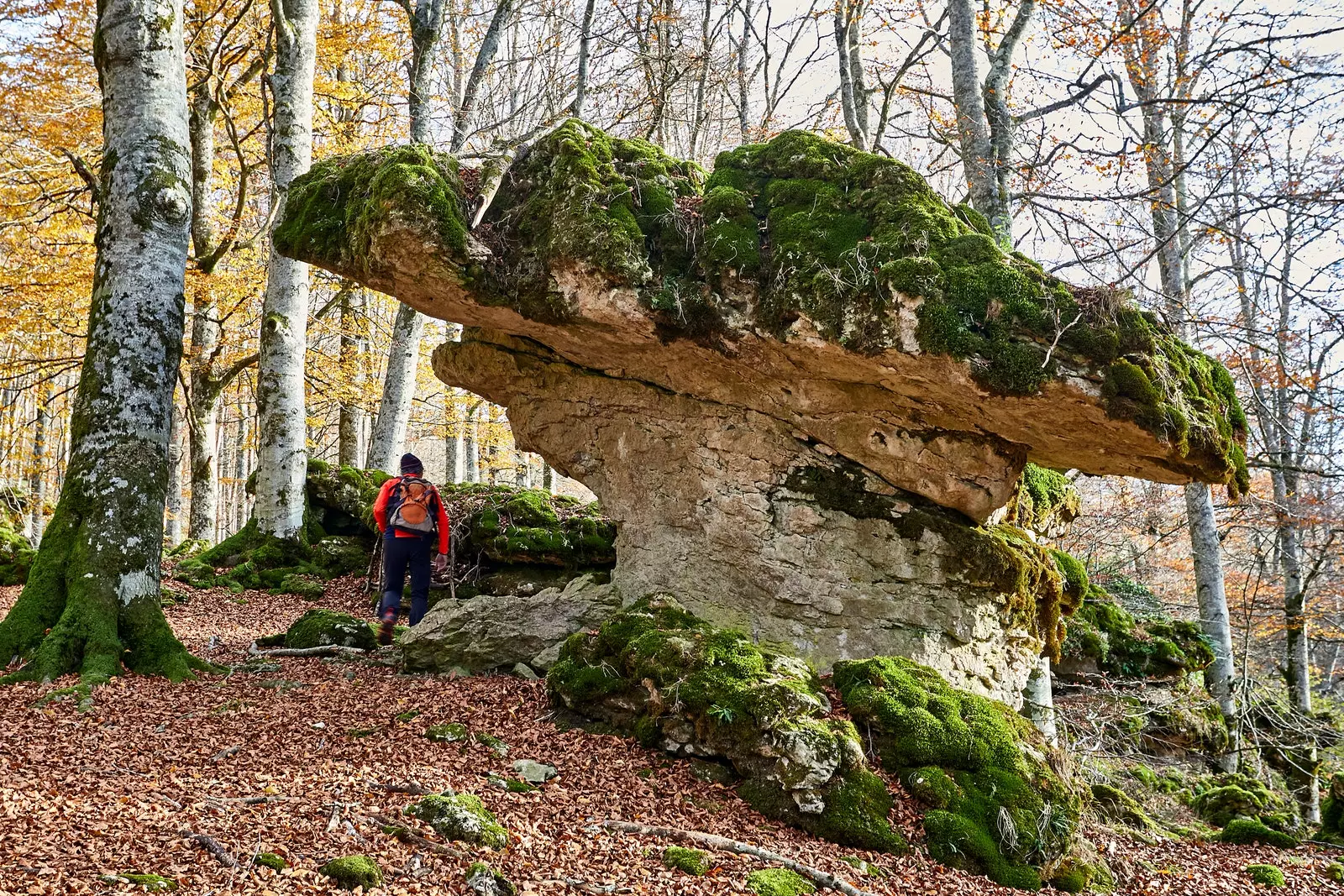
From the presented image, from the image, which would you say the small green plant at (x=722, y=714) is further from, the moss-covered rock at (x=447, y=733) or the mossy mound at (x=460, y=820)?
the moss-covered rock at (x=447, y=733)

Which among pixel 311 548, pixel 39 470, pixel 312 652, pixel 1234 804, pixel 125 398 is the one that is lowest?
pixel 1234 804

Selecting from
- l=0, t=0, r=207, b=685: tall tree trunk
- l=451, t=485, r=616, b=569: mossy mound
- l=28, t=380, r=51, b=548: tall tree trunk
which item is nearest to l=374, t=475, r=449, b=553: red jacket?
l=451, t=485, r=616, b=569: mossy mound

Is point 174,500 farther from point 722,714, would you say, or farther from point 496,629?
point 722,714

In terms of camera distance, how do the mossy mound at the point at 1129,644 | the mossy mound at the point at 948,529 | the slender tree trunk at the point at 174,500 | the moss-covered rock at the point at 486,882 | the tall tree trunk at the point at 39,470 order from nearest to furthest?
1. the moss-covered rock at the point at 486,882
2. the mossy mound at the point at 948,529
3. the mossy mound at the point at 1129,644
4. the slender tree trunk at the point at 174,500
5. the tall tree trunk at the point at 39,470

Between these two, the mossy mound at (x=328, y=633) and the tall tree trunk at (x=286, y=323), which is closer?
the mossy mound at (x=328, y=633)

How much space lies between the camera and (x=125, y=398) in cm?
660

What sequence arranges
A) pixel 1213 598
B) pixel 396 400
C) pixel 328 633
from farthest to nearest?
pixel 396 400, pixel 1213 598, pixel 328 633

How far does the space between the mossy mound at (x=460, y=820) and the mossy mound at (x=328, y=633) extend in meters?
4.04

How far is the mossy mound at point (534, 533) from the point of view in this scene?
1009cm

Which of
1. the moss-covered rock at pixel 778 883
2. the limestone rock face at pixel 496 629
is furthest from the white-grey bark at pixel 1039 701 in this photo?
the moss-covered rock at pixel 778 883

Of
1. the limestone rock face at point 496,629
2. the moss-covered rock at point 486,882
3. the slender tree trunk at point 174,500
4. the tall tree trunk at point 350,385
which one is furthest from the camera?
the tall tree trunk at point 350,385

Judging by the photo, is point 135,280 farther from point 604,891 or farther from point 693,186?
point 604,891

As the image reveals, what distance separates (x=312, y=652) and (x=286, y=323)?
605 centimetres

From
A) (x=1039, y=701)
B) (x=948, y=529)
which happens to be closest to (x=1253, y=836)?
(x=1039, y=701)
